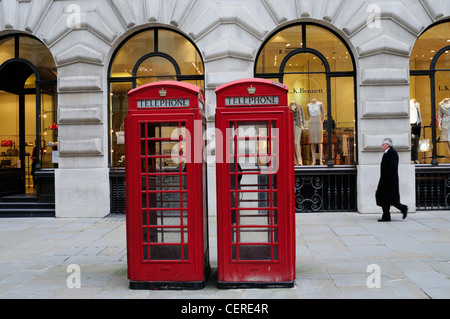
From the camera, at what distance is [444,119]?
11789 mm

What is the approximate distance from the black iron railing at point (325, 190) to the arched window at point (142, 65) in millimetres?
3608

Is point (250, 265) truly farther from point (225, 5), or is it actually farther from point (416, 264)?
point (225, 5)

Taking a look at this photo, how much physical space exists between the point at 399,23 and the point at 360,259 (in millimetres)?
6689

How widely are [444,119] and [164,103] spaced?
9.01 metres

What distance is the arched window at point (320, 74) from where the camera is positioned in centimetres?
1153

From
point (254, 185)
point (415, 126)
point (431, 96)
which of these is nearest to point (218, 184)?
point (254, 185)

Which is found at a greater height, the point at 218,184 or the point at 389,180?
the point at 218,184

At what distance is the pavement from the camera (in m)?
5.36

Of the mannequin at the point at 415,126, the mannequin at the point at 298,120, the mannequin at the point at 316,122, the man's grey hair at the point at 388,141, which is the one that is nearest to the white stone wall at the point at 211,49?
the mannequin at the point at 415,126

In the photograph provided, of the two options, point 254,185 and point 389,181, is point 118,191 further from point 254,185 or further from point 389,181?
point 254,185

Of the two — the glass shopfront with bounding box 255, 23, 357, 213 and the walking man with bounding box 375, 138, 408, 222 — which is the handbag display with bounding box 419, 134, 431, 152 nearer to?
the glass shopfront with bounding box 255, 23, 357, 213

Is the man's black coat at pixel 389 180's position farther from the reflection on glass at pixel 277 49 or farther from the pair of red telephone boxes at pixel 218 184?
the pair of red telephone boxes at pixel 218 184

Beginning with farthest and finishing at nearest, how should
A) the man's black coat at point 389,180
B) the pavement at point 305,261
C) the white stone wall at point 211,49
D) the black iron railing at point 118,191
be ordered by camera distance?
the black iron railing at point 118,191, the white stone wall at point 211,49, the man's black coat at point 389,180, the pavement at point 305,261

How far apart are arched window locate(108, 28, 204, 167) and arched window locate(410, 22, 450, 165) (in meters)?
5.51
